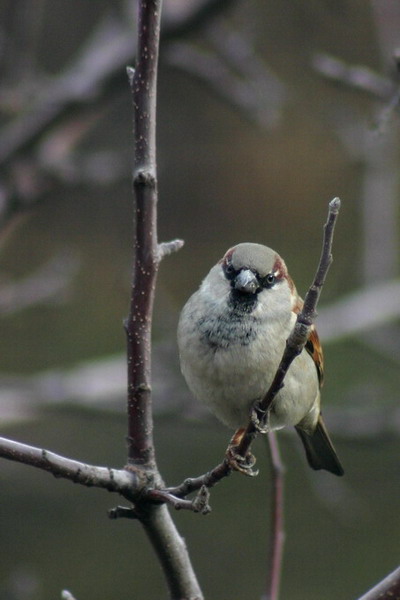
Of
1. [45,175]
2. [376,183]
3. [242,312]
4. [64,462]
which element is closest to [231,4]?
[45,175]

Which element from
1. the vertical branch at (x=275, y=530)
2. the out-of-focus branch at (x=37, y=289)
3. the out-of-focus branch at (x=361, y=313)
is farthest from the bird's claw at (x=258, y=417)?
the out-of-focus branch at (x=361, y=313)

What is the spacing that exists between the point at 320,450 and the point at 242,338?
84 cm

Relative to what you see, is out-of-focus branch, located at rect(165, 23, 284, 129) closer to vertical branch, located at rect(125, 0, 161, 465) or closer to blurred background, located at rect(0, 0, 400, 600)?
blurred background, located at rect(0, 0, 400, 600)

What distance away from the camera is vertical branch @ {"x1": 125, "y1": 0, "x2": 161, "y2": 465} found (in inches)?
68.5

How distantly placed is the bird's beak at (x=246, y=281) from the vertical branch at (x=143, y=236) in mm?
571

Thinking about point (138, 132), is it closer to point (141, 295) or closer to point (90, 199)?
point (141, 295)

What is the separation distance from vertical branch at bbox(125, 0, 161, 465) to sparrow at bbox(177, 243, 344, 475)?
1.68 ft

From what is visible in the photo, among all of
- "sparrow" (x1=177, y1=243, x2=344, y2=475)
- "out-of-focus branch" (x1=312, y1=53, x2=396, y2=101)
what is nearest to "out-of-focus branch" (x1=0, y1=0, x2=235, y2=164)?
"out-of-focus branch" (x1=312, y1=53, x2=396, y2=101)

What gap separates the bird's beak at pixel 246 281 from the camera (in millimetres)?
2502

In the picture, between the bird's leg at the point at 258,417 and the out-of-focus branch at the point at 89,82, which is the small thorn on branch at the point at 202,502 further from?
the out-of-focus branch at the point at 89,82

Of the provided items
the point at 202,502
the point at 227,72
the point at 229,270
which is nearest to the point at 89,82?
the point at 227,72

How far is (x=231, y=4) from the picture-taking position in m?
3.94

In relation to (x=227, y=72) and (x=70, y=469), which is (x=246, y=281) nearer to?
(x=70, y=469)

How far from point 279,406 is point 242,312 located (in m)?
0.27
